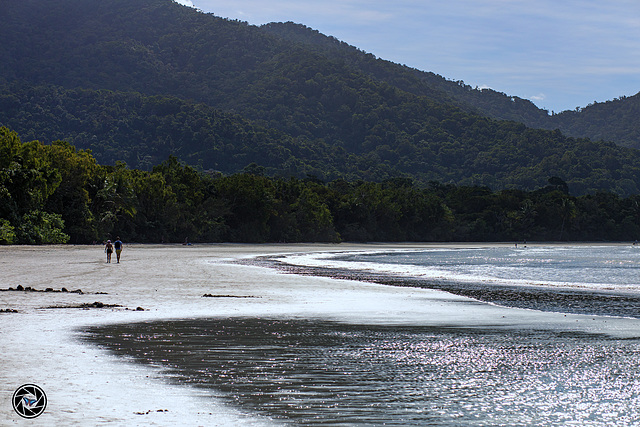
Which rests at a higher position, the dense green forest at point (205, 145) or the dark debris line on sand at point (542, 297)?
the dense green forest at point (205, 145)

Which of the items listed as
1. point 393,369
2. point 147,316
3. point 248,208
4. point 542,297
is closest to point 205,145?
point 248,208

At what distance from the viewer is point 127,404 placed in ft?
23.9

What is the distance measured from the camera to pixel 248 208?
306 feet

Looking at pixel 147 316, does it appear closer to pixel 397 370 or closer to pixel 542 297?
pixel 397 370

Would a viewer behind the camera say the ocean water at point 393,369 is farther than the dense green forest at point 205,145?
No

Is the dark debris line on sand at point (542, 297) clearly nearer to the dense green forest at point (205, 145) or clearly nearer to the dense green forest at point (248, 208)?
the dense green forest at point (248, 208)

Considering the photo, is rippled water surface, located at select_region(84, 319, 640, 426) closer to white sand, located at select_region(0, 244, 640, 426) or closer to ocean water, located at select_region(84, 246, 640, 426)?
ocean water, located at select_region(84, 246, 640, 426)

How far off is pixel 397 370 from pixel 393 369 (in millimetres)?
80

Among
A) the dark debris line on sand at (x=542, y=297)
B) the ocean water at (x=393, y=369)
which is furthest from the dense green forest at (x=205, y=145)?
the ocean water at (x=393, y=369)

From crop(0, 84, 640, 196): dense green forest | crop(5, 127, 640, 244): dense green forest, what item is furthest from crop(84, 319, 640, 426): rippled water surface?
crop(0, 84, 640, 196): dense green forest

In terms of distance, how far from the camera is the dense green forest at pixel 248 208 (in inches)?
2292

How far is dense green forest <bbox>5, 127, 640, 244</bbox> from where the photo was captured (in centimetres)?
5822

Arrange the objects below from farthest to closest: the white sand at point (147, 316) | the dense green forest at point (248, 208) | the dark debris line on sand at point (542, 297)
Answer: the dense green forest at point (248, 208) → the dark debris line on sand at point (542, 297) → the white sand at point (147, 316)

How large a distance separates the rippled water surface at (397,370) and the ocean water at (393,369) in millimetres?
17
